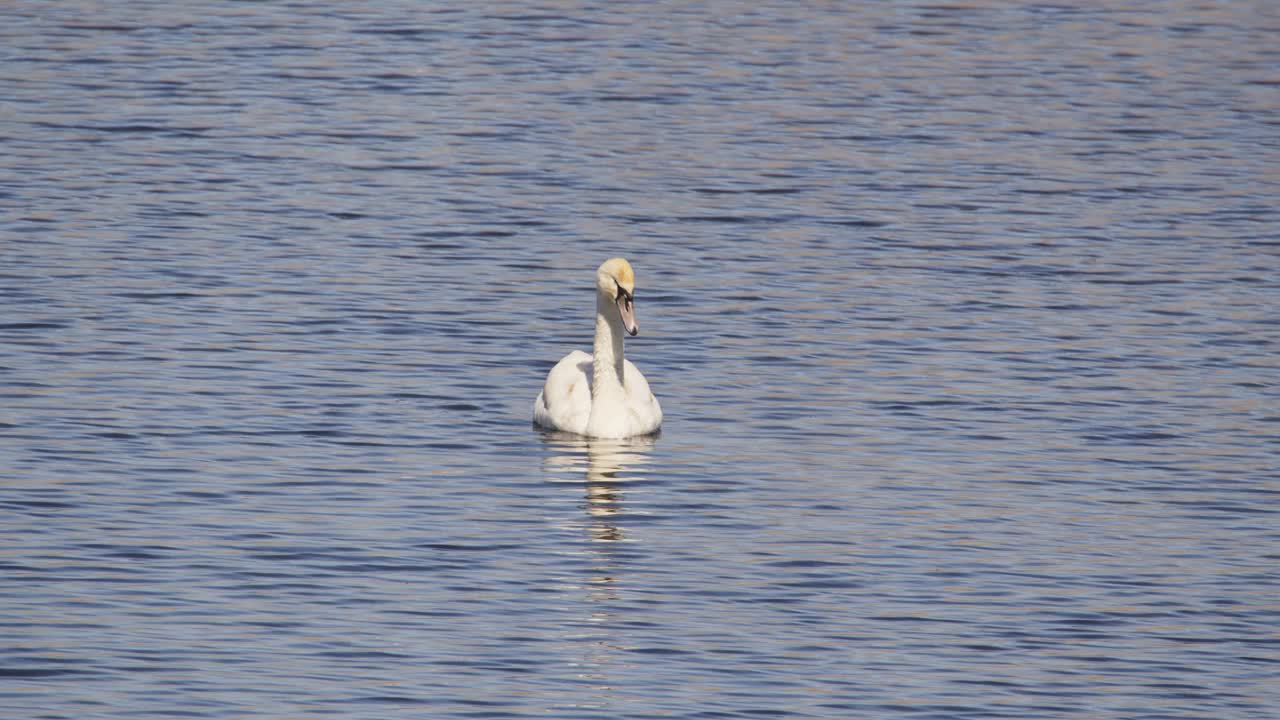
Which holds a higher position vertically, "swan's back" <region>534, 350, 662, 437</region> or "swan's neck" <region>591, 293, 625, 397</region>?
"swan's neck" <region>591, 293, 625, 397</region>

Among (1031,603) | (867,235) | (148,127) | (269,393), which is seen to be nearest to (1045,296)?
(867,235)

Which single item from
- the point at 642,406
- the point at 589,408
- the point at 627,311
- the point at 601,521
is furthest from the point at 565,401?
the point at 601,521

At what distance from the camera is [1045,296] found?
80.7ft

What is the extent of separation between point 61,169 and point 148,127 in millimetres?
3310

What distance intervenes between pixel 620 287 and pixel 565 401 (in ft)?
3.56

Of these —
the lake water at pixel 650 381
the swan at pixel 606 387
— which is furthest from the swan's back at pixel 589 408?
the lake water at pixel 650 381

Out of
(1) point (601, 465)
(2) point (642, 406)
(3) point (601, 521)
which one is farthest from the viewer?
(2) point (642, 406)

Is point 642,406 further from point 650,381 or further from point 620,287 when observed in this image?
point 650,381

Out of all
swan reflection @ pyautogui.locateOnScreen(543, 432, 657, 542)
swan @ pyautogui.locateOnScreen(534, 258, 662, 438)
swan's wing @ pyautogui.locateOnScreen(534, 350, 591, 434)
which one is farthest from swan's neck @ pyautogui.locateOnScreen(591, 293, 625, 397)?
swan reflection @ pyautogui.locateOnScreen(543, 432, 657, 542)

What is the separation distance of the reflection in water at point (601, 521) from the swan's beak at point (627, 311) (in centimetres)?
82

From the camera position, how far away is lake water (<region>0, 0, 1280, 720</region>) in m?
14.1

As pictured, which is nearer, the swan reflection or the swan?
the swan reflection

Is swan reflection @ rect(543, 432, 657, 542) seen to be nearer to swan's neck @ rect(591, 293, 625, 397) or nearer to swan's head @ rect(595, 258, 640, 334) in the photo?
swan's neck @ rect(591, 293, 625, 397)

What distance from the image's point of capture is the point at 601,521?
16.9 metres
